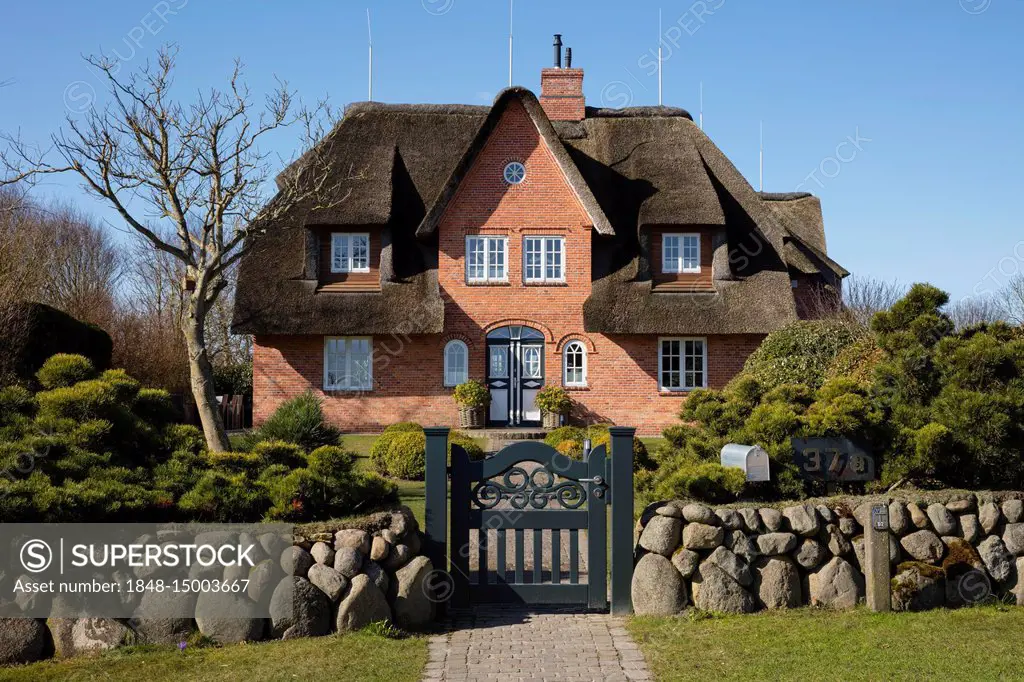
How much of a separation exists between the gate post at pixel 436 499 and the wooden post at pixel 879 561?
340 cm

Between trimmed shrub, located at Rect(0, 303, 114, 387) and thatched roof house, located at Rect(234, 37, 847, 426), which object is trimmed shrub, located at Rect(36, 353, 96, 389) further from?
thatched roof house, located at Rect(234, 37, 847, 426)

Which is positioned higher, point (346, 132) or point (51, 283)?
point (346, 132)

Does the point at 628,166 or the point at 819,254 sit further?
the point at 819,254

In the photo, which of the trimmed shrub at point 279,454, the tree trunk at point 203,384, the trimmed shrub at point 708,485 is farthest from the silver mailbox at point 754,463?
the tree trunk at point 203,384

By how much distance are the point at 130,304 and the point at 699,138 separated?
26587 millimetres

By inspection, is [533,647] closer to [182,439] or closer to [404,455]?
→ [182,439]

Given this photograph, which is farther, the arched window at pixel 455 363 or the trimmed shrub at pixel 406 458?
the arched window at pixel 455 363

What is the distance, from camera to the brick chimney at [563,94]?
2561 centimetres

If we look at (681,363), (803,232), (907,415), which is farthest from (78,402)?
(803,232)

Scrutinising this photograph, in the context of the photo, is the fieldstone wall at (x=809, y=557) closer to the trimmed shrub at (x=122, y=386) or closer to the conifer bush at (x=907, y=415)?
the conifer bush at (x=907, y=415)

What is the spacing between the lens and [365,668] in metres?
5.99

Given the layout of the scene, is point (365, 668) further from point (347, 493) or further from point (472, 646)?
point (347, 493)

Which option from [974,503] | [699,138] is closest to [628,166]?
[699,138]

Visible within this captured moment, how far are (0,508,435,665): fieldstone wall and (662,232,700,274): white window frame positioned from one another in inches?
670
